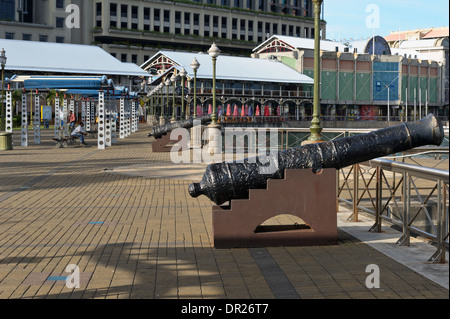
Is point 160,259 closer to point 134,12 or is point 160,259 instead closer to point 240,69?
point 240,69

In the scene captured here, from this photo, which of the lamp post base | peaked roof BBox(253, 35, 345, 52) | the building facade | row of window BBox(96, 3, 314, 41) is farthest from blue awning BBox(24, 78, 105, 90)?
row of window BBox(96, 3, 314, 41)

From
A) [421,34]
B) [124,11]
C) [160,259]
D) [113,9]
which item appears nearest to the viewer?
[160,259]

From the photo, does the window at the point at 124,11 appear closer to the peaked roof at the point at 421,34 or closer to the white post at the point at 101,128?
the peaked roof at the point at 421,34

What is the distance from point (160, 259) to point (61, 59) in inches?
1947

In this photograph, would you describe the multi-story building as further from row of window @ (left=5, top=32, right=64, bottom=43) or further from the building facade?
the building facade

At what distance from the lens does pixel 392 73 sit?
9188cm

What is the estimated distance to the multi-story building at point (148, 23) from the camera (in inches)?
3829

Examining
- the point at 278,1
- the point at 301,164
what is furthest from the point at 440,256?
the point at 278,1

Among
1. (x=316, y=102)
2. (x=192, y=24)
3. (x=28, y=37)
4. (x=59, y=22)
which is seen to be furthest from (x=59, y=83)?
(x=192, y=24)

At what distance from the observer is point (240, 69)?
253 feet

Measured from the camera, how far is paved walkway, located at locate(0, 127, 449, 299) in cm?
571

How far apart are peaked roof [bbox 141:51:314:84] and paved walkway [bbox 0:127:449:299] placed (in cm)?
6018

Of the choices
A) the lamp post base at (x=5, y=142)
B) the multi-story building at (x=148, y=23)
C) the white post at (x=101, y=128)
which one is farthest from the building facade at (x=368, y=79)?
the lamp post base at (x=5, y=142)
